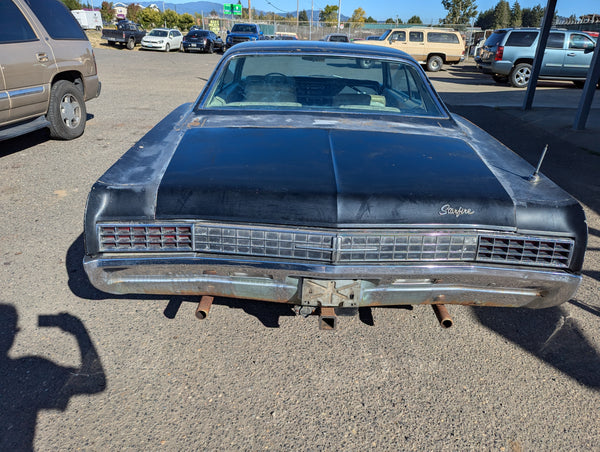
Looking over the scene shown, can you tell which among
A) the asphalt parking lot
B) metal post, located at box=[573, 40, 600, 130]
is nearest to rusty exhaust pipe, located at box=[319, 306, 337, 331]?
the asphalt parking lot

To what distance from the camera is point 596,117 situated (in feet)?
34.0

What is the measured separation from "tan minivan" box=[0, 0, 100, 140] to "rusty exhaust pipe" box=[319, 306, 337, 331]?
16.6ft

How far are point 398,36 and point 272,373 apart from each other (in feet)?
68.7

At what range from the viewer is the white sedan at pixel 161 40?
27516mm

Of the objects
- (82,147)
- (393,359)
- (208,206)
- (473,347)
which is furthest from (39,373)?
(82,147)

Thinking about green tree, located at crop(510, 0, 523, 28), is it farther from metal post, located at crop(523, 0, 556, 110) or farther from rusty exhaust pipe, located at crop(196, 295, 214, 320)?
rusty exhaust pipe, located at crop(196, 295, 214, 320)

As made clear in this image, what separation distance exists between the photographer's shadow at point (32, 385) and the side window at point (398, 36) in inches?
821

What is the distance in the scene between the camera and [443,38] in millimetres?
20984

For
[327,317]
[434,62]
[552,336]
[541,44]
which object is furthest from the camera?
[434,62]

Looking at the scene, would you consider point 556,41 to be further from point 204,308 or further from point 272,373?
point 204,308

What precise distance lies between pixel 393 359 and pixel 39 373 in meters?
1.91

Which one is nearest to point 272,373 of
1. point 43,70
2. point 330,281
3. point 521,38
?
point 330,281

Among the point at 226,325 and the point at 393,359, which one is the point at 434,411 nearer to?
the point at 393,359

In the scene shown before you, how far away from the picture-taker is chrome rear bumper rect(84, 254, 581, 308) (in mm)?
2211
